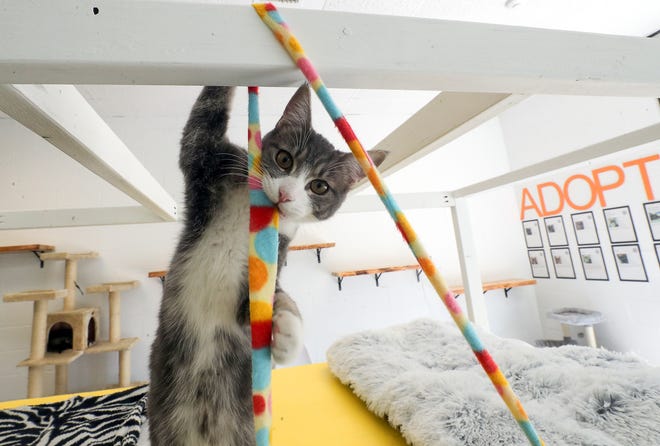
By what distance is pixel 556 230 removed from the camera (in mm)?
2625

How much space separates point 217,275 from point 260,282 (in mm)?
209

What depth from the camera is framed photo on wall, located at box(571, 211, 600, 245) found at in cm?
234

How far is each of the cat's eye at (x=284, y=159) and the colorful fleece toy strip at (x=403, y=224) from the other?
23cm

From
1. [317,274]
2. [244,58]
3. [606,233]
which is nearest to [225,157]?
[244,58]

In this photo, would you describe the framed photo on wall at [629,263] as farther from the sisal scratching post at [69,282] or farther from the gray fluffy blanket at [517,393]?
the sisal scratching post at [69,282]

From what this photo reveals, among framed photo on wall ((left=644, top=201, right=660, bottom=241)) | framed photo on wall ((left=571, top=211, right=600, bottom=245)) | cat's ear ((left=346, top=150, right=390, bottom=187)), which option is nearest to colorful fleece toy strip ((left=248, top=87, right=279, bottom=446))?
cat's ear ((left=346, top=150, right=390, bottom=187))

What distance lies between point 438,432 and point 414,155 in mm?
659

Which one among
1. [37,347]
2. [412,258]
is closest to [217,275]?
[37,347]

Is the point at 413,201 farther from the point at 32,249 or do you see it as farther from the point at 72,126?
the point at 32,249

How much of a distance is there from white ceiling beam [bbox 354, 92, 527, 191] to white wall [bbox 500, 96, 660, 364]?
5.67 feet

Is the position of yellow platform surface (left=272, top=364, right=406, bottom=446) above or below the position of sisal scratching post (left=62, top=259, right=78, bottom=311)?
below

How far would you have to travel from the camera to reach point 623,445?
62cm

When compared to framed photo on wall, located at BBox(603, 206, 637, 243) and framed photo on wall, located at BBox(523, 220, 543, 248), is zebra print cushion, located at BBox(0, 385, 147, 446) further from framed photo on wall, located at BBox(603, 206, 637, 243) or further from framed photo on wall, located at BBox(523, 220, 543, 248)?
framed photo on wall, located at BBox(523, 220, 543, 248)

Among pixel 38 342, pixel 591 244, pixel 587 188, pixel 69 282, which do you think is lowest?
pixel 38 342
